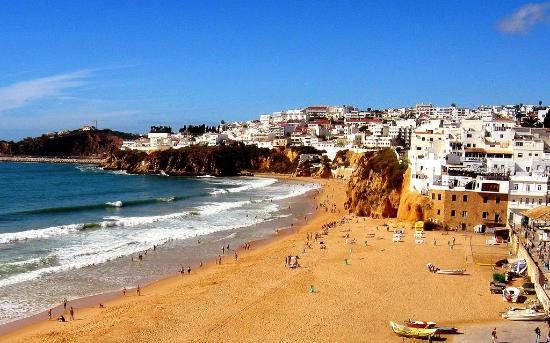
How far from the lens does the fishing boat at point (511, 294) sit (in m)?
18.8

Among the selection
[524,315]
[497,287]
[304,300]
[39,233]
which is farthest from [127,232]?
[524,315]

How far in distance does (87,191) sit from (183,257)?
37951mm

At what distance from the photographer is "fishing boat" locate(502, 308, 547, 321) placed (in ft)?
55.1

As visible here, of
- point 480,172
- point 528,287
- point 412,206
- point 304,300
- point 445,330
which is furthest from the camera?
point 412,206

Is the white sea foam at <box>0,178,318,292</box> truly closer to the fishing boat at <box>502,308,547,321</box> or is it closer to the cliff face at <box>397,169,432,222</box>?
the cliff face at <box>397,169,432,222</box>

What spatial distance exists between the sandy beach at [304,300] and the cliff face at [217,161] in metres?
65.3

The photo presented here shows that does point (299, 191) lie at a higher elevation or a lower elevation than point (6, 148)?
lower

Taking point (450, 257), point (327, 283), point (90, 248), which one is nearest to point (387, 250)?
point (450, 257)

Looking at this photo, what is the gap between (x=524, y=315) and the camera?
17031 mm

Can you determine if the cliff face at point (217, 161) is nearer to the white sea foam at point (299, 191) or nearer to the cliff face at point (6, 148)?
the white sea foam at point (299, 191)

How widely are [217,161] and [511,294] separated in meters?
78.8

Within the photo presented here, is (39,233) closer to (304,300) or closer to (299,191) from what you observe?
(304,300)

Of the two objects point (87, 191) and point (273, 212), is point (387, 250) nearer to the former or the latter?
point (273, 212)

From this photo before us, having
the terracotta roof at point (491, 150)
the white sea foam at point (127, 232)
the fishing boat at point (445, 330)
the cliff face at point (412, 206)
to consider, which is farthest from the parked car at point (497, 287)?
the terracotta roof at point (491, 150)
